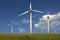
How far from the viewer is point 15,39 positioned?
51562 mm

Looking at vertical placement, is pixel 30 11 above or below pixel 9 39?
above

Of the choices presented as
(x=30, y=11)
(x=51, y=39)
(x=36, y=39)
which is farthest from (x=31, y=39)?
(x=30, y=11)

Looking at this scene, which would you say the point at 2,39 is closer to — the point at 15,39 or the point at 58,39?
the point at 15,39

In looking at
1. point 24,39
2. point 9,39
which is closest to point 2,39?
point 9,39

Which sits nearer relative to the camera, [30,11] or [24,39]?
[24,39]

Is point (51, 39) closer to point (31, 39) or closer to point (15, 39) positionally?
point (31, 39)

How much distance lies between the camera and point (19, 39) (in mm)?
51469

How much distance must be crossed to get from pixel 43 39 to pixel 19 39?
538 cm

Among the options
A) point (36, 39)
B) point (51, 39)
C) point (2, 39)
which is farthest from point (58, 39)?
point (2, 39)

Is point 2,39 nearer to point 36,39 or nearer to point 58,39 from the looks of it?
point 36,39

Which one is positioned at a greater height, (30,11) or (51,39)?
(30,11)

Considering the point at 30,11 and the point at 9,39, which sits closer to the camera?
the point at 9,39

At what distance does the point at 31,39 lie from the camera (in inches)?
2023

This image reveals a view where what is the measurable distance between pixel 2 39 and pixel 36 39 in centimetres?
778
